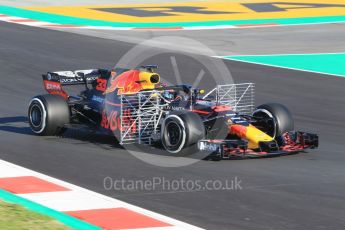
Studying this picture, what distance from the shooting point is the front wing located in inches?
471

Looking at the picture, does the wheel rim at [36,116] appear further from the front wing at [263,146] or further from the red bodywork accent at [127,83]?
the front wing at [263,146]

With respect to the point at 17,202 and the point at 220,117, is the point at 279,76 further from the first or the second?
the point at 17,202

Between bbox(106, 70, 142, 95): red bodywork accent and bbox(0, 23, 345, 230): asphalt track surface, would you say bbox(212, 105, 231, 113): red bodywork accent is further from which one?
bbox(106, 70, 142, 95): red bodywork accent

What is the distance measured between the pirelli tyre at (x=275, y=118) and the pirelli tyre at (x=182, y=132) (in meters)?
1.29

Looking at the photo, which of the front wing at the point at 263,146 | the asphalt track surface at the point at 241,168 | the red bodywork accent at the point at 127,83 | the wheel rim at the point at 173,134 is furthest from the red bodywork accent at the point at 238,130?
the red bodywork accent at the point at 127,83

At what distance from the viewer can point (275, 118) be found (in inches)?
508

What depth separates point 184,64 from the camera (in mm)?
22281

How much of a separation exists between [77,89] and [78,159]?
7.05 meters

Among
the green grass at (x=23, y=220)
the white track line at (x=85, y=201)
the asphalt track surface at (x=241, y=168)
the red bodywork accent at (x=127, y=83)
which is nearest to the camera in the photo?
the green grass at (x=23, y=220)

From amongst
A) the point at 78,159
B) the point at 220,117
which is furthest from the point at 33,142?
the point at 220,117

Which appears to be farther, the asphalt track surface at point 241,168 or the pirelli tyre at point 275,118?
the pirelli tyre at point 275,118

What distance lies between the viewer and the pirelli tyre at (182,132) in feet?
39.4

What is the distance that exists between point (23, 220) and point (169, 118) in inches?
165

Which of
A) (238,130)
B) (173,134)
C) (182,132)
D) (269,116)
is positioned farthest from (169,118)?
(269,116)
